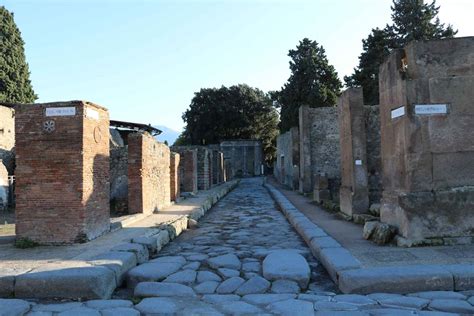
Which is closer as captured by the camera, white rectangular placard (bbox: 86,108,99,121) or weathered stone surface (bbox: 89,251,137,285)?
weathered stone surface (bbox: 89,251,137,285)

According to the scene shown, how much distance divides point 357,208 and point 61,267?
6977 mm

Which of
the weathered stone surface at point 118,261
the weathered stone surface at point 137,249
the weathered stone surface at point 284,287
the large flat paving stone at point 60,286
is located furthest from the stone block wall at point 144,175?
the weathered stone surface at point 284,287

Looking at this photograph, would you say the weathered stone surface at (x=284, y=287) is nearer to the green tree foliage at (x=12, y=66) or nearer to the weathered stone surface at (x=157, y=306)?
the weathered stone surface at (x=157, y=306)

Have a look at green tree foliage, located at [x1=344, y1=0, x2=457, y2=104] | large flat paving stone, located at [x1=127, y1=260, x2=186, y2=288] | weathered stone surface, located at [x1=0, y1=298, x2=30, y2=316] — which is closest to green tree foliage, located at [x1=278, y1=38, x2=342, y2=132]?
green tree foliage, located at [x1=344, y1=0, x2=457, y2=104]

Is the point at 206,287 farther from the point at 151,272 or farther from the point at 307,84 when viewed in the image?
the point at 307,84

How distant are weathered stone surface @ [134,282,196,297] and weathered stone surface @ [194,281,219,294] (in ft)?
0.35

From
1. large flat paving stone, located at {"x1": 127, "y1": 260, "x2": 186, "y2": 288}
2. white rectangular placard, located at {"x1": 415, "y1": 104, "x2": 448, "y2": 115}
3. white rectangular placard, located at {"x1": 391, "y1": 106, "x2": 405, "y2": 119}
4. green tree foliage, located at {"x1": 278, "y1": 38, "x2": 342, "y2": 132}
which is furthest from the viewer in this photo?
green tree foliage, located at {"x1": 278, "y1": 38, "x2": 342, "y2": 132}

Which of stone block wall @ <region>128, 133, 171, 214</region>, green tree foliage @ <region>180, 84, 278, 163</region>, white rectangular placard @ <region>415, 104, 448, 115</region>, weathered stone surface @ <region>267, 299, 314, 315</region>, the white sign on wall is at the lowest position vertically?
weathered stone surface @ <region>267, 299, 314, 315</region>

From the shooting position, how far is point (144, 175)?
34.9ft

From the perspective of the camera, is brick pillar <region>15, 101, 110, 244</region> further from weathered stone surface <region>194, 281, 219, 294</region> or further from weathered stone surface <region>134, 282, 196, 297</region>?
weathered stone surface <region>194, 281, 219, 294</region>

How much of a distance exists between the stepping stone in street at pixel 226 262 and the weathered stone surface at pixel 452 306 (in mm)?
2582

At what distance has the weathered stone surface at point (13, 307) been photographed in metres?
3.93

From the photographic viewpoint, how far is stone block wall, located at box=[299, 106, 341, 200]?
1898 centimetres

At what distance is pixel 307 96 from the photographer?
1494 inches
